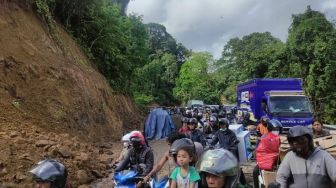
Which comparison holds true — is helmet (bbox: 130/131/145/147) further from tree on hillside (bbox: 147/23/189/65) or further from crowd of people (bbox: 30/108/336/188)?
tree on hillside (bbox: 147/23/189/65)

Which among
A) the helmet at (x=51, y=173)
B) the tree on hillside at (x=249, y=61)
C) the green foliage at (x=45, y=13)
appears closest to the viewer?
the helmet at (x=51, y=173)

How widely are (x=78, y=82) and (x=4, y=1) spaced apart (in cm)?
447

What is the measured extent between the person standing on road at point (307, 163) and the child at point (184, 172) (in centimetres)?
98

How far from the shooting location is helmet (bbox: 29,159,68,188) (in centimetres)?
319

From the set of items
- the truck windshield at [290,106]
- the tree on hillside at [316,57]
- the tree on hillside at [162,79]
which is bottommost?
the truck windshield at [290,106]

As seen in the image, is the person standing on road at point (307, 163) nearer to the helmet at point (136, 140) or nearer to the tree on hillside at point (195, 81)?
the helmet at point (136, 140)

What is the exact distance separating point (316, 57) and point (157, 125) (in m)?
14.9

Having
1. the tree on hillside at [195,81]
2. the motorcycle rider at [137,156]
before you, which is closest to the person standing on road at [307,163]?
the motorcycle rider at [137,156]

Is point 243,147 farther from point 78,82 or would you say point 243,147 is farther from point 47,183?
point 78,82

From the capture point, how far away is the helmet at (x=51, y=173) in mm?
3188

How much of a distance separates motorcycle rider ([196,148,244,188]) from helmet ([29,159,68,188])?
102cm

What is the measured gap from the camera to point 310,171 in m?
4.33

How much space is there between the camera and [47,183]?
10.5 ft

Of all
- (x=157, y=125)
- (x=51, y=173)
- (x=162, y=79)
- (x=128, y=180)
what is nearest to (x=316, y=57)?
(x=157, y=125)
